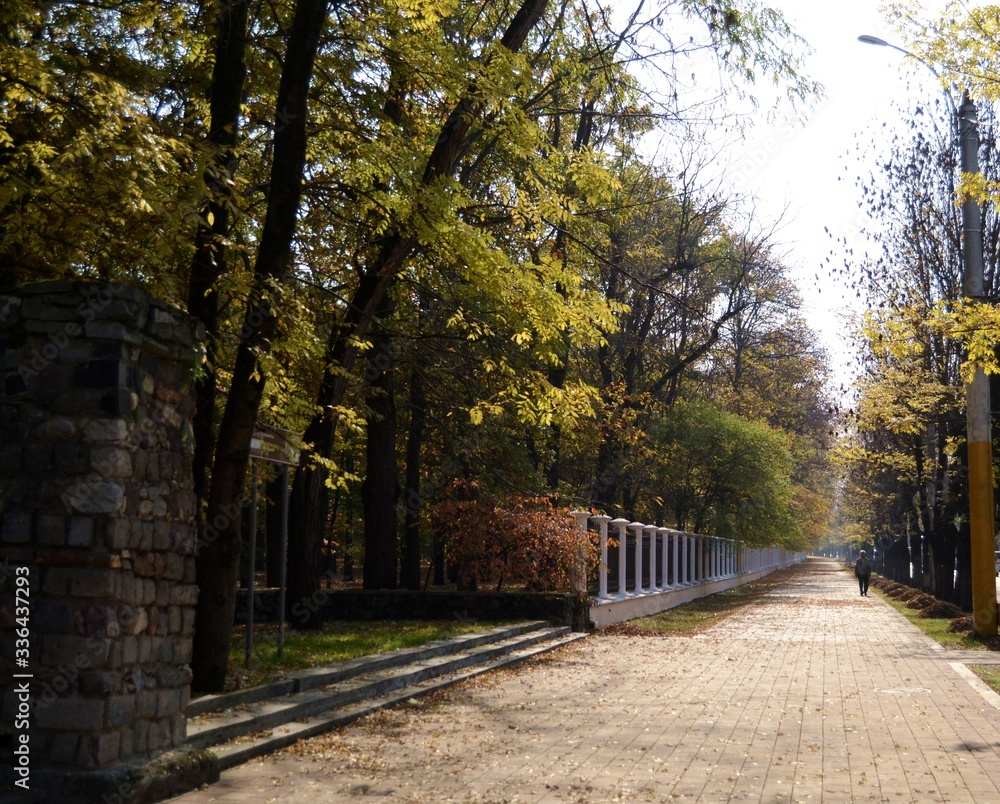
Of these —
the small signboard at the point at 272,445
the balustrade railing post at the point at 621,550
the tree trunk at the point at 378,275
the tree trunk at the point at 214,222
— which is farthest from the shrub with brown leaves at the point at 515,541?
the tree trunk at the point at 214,222

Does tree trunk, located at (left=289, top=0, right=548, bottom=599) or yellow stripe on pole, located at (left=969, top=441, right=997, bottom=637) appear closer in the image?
tree trunk, located at (left=289, top=0, right=548, bottom=599)

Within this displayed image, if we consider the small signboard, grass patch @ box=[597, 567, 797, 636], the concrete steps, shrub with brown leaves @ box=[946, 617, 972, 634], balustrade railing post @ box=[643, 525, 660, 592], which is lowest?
grass patch @ box=[597, 567, 797, 636]

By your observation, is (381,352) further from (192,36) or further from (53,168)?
(53,168)


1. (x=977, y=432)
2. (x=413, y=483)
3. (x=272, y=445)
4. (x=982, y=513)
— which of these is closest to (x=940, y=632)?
(x=982, y=513)

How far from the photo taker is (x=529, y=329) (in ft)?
50.3

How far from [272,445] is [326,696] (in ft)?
7.95

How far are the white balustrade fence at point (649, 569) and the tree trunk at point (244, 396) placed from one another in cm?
1231

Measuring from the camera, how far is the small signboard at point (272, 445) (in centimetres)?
1086

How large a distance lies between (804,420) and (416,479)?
37.0 metres

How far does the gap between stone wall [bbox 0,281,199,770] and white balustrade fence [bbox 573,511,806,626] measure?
15010 mm

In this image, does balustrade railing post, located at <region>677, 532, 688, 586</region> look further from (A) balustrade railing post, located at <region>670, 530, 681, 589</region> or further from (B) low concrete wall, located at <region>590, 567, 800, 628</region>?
(A) balustrade railing post, located at <region>670, 530, 681, 589</region>

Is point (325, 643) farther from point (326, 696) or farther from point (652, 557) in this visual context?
point (652, 557)

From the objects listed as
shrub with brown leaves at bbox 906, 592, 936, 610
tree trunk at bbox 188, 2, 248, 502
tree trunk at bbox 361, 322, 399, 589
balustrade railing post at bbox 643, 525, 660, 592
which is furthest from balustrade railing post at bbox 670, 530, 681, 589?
tree trunk at bbox 188, 2, 248, 502

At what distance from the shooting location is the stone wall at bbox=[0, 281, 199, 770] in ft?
22.7
